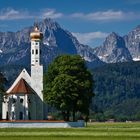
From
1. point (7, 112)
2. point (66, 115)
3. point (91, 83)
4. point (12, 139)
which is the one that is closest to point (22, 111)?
point (7, 112)

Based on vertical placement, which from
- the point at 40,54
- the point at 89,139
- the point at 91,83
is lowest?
the point at 89,139

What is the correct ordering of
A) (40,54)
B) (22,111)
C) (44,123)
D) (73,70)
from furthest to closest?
1. (40,54)
2. (22,111)
3. (73,70)
4. (44,123)

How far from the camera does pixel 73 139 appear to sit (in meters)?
52.9

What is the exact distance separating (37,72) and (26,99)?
879 cm

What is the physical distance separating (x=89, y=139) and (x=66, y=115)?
6640cm

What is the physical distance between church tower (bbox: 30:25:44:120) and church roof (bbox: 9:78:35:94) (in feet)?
5.69

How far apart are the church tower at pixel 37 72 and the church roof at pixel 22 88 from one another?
1.73m

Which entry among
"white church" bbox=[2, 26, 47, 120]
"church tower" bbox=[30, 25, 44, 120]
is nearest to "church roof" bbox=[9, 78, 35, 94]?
"white church" bbox=[2, 26, 47, 120]

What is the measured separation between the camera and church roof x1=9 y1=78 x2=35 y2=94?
131587 millimetres

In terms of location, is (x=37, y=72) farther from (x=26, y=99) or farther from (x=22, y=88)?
(x=26, y=99)

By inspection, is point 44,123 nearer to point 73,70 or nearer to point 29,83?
point 73,70

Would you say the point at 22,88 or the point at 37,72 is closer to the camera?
the point at 22,88

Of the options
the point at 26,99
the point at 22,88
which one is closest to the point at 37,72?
the point at 22,88

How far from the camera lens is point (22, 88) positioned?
13200 cm
